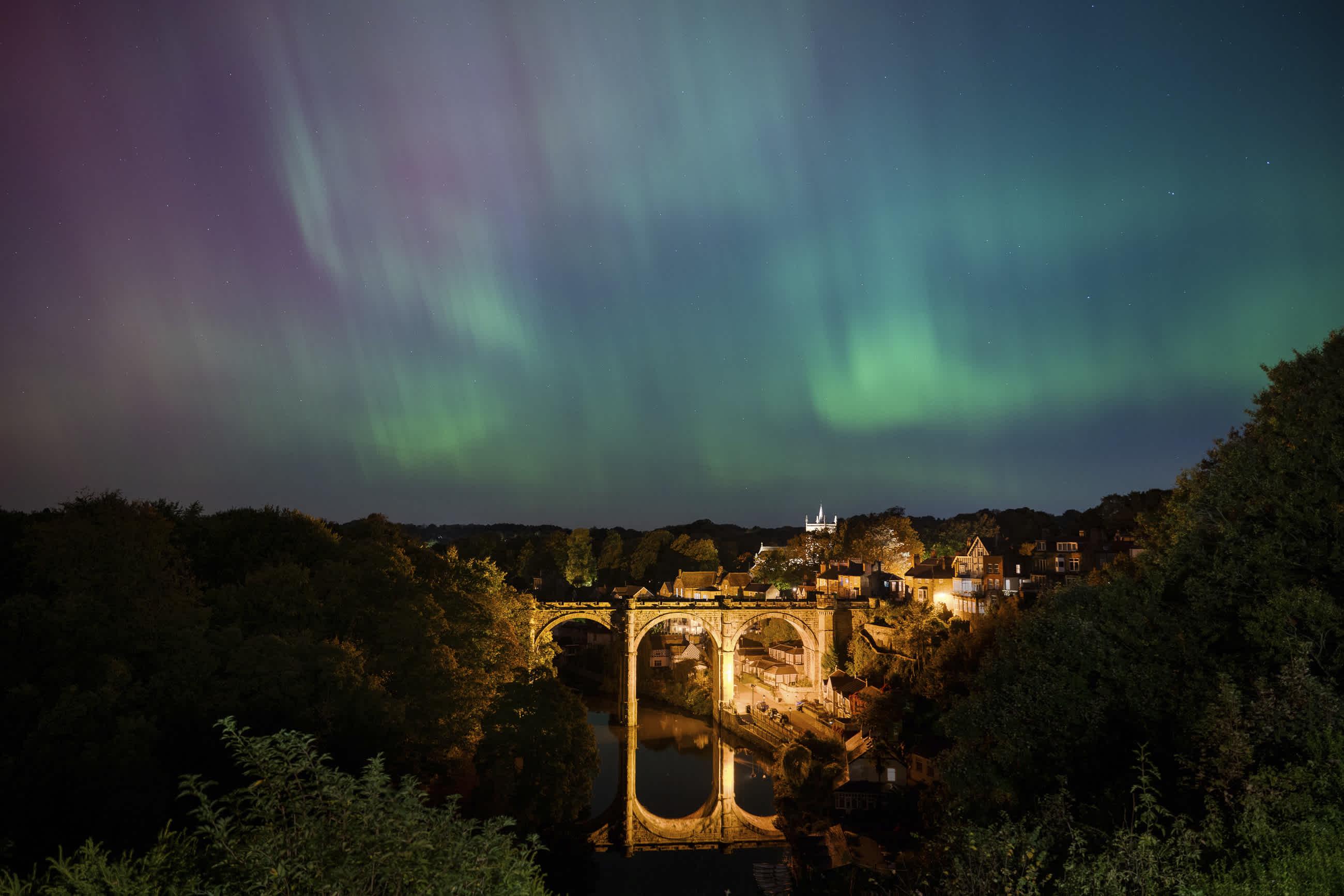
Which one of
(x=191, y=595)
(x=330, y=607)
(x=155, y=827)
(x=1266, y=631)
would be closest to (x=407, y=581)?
(x=330, y=607)

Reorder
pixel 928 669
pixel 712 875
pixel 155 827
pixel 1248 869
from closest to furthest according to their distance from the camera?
pixel 1248 869 < pixel 155 827 < pixel 712 875 < pixel 928 669

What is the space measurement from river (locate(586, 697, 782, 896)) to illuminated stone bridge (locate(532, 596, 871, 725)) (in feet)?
9.43

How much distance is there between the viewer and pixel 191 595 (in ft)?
67.5

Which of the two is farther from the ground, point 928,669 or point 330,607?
point 330,607

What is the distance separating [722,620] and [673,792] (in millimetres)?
18639

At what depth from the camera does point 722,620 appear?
58.8m

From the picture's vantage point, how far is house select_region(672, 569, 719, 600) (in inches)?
3081

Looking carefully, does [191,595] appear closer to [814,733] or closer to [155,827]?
[155,827]

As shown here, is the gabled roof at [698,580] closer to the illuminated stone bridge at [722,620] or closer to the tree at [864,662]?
the illuminated stone bridge at [722,620]

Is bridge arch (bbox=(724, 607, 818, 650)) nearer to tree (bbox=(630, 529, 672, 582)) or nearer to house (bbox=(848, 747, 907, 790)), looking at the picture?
house (bbox=(848, 747, 907, 790))

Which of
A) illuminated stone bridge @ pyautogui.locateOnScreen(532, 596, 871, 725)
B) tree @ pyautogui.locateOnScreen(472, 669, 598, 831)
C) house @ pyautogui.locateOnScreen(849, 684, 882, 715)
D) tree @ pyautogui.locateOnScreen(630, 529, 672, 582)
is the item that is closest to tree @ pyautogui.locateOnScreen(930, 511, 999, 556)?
illuminated stone bridge @ pyautogui.locateOnScreen(532, 596, 871, 725)

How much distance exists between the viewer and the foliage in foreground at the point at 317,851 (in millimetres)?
6234

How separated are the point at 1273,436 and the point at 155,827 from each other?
23.5 meters

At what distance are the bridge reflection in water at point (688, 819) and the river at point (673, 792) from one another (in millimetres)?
188
